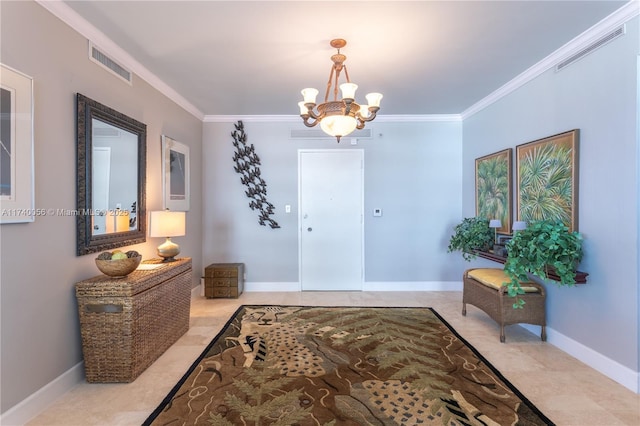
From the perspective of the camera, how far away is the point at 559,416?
1.90 meters

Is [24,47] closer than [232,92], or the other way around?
[24,47]

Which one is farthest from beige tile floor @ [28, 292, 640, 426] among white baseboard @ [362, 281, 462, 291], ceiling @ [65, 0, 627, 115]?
ceiling @ [65, 0, 627, 115]

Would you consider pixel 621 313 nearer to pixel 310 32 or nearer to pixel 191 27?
pixel 310 32

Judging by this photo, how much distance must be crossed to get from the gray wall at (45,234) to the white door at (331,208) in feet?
9.01

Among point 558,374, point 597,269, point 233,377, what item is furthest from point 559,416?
point 233,377

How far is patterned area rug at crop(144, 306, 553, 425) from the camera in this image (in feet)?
6.20

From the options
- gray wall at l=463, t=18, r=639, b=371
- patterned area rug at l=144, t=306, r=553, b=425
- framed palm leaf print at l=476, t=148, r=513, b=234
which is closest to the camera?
patterned area rug at l=144, t=306, r=553, b=425

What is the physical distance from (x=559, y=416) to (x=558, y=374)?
0.60 metres

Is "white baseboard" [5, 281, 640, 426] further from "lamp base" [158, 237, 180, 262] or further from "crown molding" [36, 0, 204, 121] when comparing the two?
"crown molding" [36, 0, 204, 121]

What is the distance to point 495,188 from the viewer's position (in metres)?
3.79

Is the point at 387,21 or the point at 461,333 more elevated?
the point at 387,21

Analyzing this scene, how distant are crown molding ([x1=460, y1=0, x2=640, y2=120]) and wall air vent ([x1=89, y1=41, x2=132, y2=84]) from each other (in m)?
3.90

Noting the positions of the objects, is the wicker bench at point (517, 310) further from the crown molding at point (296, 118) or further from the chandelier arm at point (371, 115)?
the crown molding at point (296, 118)

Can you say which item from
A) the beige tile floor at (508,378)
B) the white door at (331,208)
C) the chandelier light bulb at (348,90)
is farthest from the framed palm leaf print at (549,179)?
the white door at (331,208)
